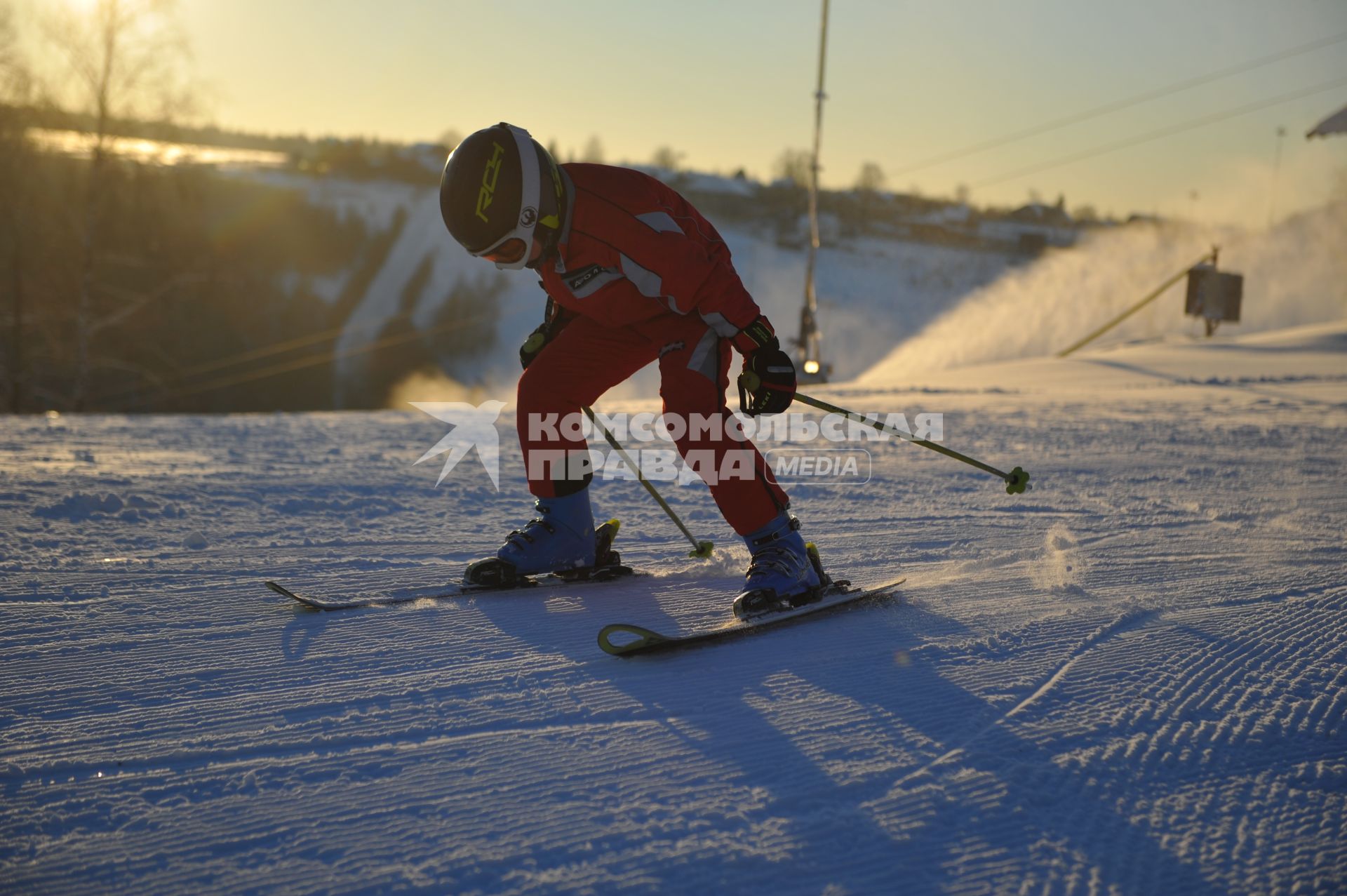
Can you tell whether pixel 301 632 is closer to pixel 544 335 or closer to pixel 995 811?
pixel 544 335

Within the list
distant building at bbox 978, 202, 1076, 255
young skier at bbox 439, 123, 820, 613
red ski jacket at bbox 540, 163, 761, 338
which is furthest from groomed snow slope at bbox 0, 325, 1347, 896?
distant building at bbox 978, 202, 1076, 255

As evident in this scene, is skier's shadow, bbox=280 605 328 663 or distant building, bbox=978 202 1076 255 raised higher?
distant building, bbox=978 202 1076 255

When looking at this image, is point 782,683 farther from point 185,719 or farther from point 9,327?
point 9,327

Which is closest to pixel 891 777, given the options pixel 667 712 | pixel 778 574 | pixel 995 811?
pixel 995 811

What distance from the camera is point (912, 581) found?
3033 mm

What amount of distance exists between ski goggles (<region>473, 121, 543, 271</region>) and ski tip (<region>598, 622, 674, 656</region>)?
3.22 ft

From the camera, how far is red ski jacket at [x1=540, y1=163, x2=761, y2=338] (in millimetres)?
2566

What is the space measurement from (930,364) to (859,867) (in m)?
18.4

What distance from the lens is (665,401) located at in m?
2.65

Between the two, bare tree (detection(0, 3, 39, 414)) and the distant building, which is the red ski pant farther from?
the distant building

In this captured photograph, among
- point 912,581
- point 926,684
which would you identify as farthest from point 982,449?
point 926,684

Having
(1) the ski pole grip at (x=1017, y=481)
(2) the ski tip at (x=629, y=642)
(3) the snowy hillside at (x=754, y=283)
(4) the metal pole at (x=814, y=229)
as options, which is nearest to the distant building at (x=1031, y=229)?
(3) the snowy hillside at (x=754, y=283)

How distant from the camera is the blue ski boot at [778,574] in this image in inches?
102

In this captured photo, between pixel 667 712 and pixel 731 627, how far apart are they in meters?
0.54
